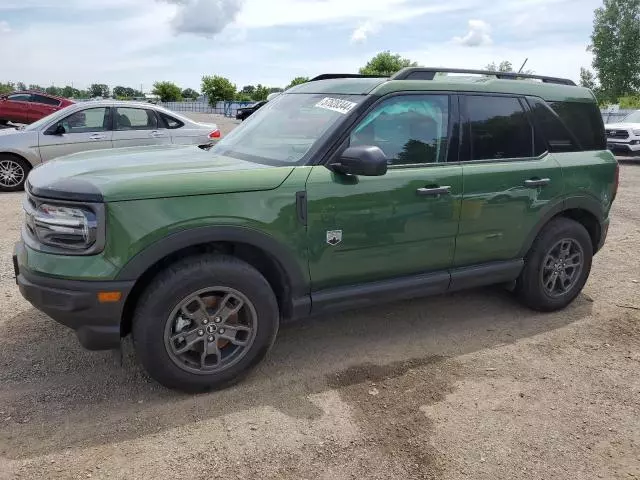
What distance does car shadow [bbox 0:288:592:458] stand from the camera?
285cm

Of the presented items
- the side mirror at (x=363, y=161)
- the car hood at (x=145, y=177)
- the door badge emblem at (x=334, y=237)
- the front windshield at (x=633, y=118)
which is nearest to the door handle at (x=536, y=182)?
the side mirror at (x=363, y=161)

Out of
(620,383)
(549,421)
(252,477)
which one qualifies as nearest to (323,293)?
(252,477)

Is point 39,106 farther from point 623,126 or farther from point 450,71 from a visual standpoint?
point 623,126

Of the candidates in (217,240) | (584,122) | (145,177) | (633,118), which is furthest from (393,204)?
(633,118)

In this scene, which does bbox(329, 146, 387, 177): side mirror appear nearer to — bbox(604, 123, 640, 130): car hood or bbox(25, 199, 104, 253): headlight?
bbox(25, 199, 104, 253): headlight

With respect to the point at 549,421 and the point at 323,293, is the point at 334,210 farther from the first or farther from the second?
the point at 549,421

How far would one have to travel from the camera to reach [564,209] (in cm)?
431

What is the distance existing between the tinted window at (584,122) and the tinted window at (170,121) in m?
7.13

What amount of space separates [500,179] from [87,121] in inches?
304

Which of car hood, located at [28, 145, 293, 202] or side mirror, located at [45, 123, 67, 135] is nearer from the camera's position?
car hood, located at [28, 145, 293, 202]

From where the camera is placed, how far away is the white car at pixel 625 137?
15.6 m

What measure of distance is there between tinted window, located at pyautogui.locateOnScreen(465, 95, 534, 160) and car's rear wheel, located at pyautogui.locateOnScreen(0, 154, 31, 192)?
819 cm

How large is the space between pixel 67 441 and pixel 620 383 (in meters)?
3.31

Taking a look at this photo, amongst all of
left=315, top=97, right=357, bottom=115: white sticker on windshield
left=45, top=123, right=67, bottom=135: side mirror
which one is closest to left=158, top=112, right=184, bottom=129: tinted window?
left=45, top=123, right=67, bottom=135: side mirror
